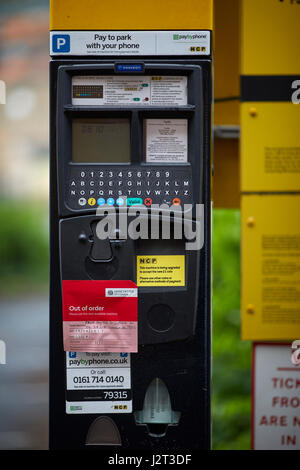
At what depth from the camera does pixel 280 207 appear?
8.17 feet

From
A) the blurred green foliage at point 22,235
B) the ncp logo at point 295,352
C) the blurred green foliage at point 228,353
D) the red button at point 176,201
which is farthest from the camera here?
the blurred green foliage at point 22,235

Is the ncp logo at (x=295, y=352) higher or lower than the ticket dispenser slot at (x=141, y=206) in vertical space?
lower

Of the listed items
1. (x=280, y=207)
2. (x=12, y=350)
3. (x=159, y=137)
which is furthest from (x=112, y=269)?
(x=12, y=350)

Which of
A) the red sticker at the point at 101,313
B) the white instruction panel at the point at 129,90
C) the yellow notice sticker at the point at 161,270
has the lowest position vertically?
the red sticker at the point at 101,313

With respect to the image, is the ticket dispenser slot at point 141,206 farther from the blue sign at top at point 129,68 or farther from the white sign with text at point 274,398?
Answer: the white sign with text at point 274,398

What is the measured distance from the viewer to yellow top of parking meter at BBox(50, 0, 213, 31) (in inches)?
81.6

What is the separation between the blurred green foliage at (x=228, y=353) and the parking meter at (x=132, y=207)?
194 cm

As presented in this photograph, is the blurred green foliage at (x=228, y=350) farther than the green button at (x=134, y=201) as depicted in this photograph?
Yes

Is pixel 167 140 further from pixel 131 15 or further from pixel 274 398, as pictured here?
pixel 274 398

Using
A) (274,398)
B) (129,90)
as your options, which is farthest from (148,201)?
(274,398)

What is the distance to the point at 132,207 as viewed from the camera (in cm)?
203

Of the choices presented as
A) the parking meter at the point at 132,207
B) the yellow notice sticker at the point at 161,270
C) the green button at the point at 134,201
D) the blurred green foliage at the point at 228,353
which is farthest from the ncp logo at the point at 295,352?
the blurred green foliage at the point at 228,353

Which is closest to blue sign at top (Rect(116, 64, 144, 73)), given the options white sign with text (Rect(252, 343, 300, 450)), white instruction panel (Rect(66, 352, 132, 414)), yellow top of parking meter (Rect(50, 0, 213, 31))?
yellow top of parking meter (Rect(50, 0, 213, 31))

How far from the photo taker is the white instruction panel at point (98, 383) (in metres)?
2.11
